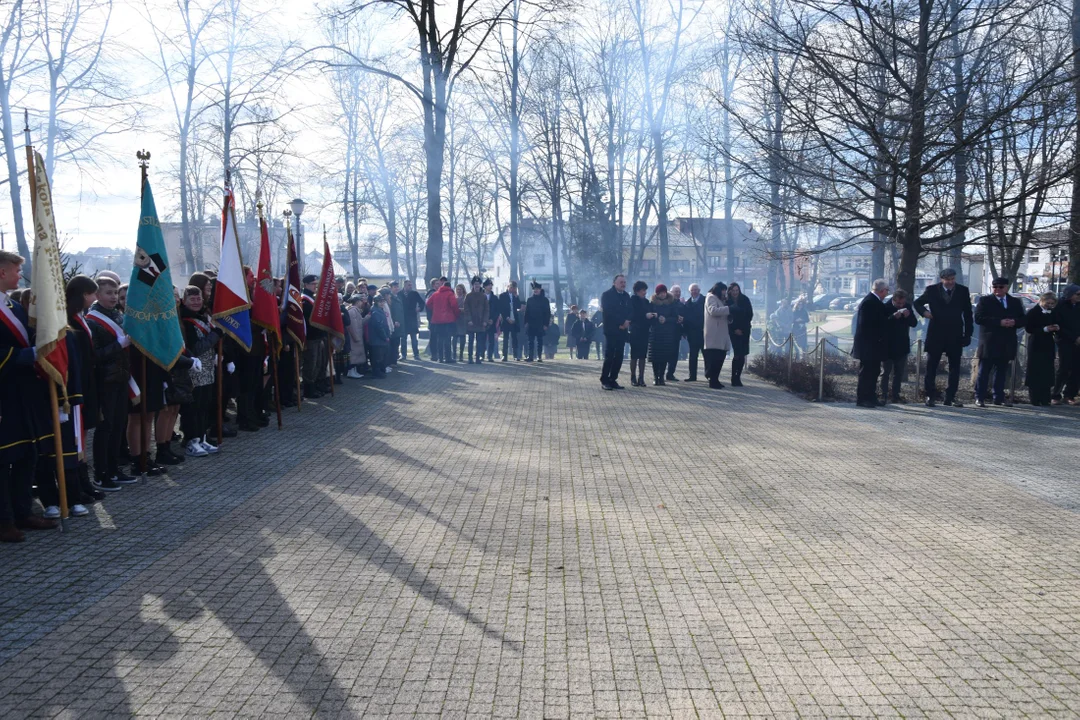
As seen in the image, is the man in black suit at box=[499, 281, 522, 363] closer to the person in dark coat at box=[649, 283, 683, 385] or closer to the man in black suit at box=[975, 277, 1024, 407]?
the person in dark coat at box=[649, 283, 683, 385]

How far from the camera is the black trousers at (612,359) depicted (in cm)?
1638

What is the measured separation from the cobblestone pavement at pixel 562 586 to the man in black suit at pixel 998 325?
Answer: 3539 millimetres

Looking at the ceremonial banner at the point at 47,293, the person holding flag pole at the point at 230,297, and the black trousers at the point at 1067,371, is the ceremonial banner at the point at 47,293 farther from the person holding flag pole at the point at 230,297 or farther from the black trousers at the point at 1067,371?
the black trousers at the point at 1067,371

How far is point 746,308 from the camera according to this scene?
17188mm

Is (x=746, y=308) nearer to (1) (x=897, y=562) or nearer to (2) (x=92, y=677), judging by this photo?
(1) (x=897, y=562)

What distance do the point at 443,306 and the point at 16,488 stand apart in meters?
14.8

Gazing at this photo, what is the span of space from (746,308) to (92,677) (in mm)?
14474

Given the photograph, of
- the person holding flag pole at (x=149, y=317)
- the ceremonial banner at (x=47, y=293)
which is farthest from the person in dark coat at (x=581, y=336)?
the ceremonial banner at (x=47, y=293)

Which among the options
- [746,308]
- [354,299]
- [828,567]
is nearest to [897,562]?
[828,567]

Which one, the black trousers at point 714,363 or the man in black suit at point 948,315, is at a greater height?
the man in black suit at point 948,315

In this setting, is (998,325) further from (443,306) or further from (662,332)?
(443,306)

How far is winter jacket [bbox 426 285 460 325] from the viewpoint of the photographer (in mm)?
21016

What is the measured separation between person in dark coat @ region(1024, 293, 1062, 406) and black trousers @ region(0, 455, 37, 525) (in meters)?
13.1

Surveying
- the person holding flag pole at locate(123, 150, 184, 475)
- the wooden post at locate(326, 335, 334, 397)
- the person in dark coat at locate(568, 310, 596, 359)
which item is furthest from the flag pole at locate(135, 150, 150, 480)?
the person in dark coat at locate(568, 310, 596, 359)
